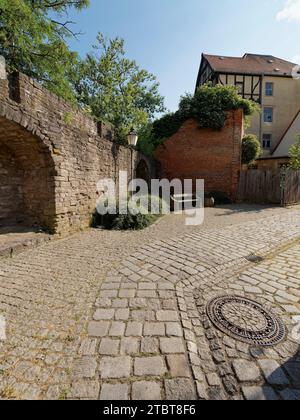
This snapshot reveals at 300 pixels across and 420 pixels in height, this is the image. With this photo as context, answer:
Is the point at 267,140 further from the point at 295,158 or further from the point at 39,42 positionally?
the point at 39,42

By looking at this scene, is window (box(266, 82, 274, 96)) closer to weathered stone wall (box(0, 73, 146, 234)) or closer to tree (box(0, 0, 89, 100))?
tree (box(0, 0, 89, 100))

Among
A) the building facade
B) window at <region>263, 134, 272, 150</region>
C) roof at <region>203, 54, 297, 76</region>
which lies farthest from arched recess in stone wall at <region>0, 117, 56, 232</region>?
window at <region>263, 134, 272, 150</region>

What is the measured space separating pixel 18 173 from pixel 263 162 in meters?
17.7

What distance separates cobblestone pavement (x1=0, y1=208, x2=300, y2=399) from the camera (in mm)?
1448

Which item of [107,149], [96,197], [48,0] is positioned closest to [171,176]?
[107,149]

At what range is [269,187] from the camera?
1159cm

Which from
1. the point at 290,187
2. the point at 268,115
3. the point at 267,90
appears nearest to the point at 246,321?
the point at 290,187

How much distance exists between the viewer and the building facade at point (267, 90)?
70.2ft

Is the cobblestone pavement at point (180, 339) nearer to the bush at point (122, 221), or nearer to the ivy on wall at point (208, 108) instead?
the bush at point (122, 221)

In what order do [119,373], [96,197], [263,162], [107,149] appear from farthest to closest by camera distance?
[263,162] → [107,149] → [96,197] → [119,373]

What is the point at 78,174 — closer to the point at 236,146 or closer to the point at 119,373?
the point at 119,373

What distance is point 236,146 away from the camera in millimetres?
12297

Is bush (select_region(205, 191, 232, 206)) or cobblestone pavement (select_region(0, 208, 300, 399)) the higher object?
bush (select_region(205, 191, 232, 206))

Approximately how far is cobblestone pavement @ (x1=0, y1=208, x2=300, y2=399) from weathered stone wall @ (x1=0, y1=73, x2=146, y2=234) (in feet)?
4.28
